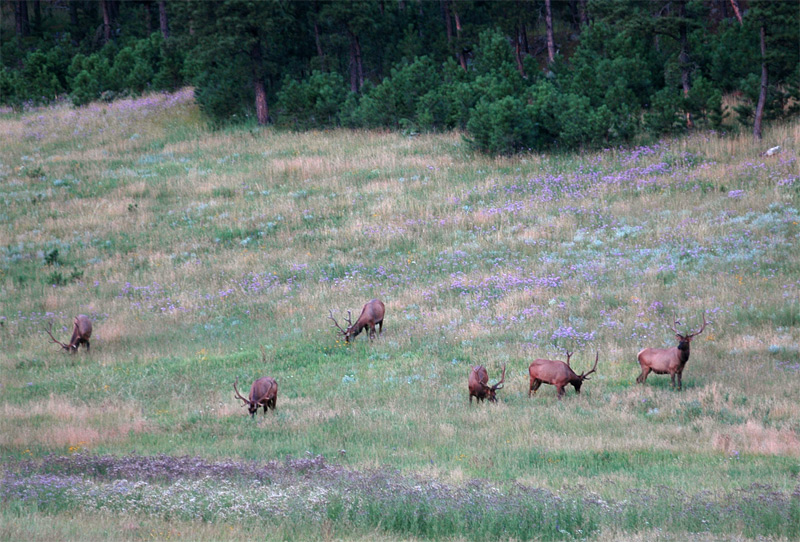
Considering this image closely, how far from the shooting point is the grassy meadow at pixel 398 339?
8.03 metres

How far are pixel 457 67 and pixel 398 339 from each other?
957 inches

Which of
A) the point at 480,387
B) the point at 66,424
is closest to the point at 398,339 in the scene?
the point at 480,387

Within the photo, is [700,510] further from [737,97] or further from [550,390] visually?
[737,97]

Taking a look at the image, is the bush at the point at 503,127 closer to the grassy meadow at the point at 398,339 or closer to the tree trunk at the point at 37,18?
the grassy meadow at the point at 398,339

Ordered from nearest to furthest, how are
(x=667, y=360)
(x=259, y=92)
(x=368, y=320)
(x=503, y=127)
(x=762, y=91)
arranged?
(x=667, y=360)
(x=368, y=320)
(x=762, y=91)
(x=503, y=127)
(x=259, y=92)

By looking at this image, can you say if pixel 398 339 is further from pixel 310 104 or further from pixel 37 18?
pixel 37 18

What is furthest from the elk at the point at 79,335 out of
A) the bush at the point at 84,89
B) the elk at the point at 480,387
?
the bush at the point at 84,89

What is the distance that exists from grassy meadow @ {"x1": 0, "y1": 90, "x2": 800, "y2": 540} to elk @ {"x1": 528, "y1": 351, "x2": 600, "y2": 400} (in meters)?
0.33

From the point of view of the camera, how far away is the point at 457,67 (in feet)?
127

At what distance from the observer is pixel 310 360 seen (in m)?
16.7

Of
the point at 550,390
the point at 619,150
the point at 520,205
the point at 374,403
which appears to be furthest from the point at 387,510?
the point at 619,150

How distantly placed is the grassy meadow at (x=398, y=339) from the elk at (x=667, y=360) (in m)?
0.33

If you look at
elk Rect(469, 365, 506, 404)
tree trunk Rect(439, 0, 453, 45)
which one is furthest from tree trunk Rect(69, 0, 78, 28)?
elk Rect(469, 365, 506, 404)

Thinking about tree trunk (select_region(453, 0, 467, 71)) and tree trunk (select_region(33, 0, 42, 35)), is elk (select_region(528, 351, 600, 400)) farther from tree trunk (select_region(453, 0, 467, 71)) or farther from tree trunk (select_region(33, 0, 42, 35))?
tree trunk (select_region(33, 0, 42, 35))
